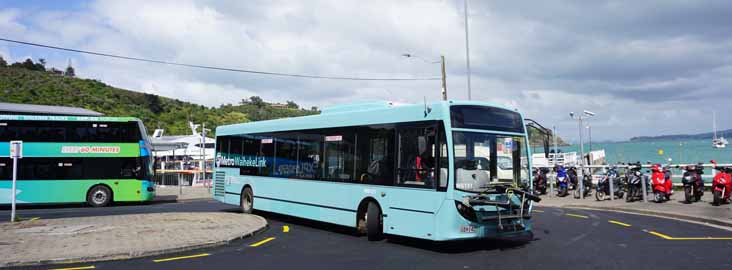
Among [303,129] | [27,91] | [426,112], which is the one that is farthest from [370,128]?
[27,91]

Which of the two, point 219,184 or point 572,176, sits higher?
point 572,176

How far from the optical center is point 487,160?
33.2 feet

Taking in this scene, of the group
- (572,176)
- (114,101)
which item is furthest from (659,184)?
Answer: (114,101)

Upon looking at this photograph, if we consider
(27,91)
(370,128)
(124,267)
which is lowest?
(124,267)

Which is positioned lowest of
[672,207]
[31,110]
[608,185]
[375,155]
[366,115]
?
[672,207]

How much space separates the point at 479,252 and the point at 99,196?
17.7 meters

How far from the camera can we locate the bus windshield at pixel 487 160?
962 cm

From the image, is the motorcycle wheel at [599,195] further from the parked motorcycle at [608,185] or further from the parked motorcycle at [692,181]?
the parked motorcycle at [692,181]

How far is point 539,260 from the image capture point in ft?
28.3

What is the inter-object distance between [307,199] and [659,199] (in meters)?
12.3

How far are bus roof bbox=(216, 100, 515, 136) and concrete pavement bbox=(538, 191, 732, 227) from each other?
24.2 ft

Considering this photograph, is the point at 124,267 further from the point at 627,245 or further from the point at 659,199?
the point at 659,199

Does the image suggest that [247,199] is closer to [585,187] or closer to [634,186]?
[634,186]

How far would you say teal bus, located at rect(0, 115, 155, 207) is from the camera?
820 inches
